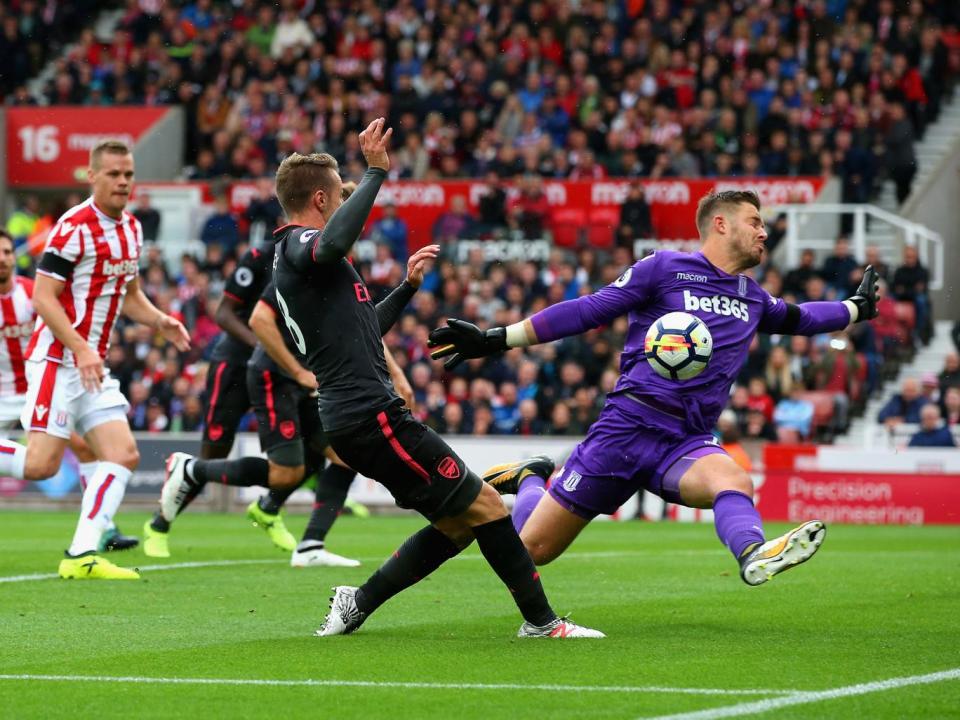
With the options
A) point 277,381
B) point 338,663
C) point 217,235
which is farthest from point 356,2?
point 338,663

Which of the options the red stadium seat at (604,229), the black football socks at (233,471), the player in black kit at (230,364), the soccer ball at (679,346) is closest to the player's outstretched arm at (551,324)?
the soccer ball at (679,346)

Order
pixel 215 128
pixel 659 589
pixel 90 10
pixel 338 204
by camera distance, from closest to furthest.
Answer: pixel 338 204 → pixel 659 589 → pixel 215 128 → pixel 90 10

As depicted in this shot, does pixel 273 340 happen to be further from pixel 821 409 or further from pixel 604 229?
pixel 604 229

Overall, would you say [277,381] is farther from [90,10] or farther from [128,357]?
[90,10]

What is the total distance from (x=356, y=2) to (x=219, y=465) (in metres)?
19.7

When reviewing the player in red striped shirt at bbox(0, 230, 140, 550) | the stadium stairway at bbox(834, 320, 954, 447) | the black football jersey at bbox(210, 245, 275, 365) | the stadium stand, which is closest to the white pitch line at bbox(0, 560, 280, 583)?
the player in red striped shirt at bbox(0, 230, 140, 550)

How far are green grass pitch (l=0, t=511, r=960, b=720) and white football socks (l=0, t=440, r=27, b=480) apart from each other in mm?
672

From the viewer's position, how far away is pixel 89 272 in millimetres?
10352

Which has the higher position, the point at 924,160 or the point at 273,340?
the point at 924,160

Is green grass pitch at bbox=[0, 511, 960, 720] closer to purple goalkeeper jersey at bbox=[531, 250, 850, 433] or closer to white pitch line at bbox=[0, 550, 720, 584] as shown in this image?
white pitch line at bbox=[0, 550, 720, 584]

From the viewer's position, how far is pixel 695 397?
812 cm

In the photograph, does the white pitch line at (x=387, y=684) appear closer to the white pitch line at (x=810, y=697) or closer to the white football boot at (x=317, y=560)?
the white pitch line at (x=810, y=697)

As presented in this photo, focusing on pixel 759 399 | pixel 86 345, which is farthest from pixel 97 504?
pixel 759 399

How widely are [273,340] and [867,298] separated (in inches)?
164
